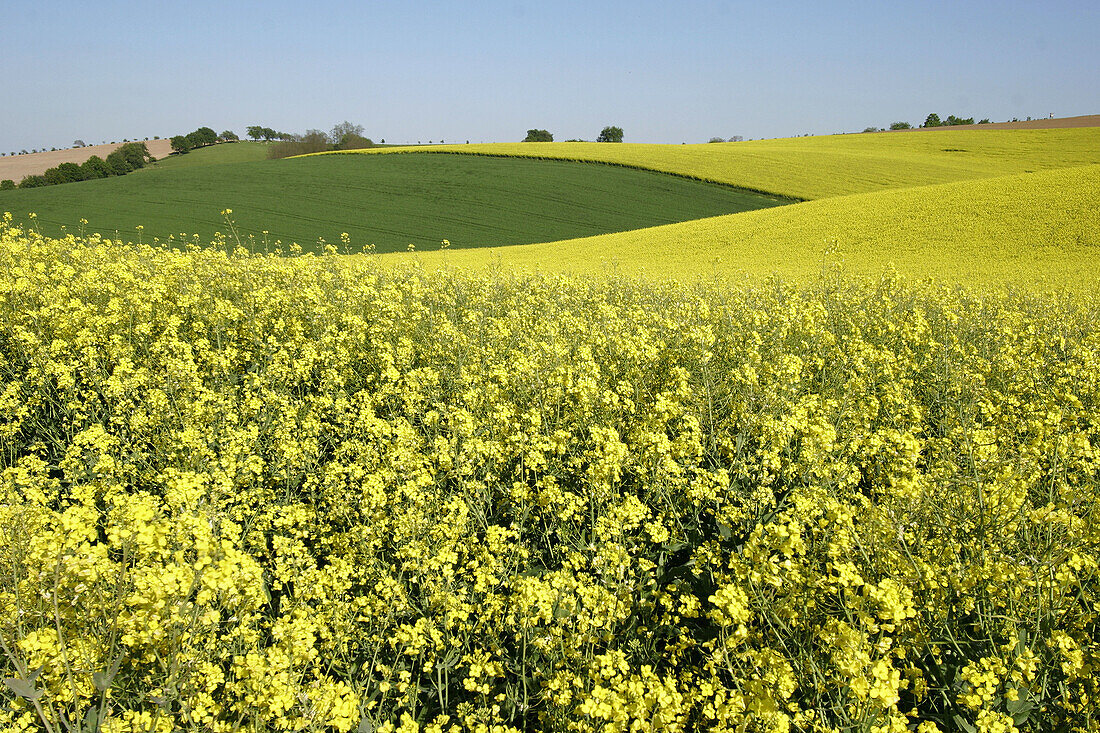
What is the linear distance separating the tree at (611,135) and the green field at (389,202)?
39.6 m

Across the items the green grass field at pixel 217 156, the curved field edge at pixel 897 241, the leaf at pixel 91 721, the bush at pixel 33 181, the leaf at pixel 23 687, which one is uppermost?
the green grass field at pixel 217 156

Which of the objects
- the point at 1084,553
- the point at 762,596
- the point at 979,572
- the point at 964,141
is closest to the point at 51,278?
the point at 762,596

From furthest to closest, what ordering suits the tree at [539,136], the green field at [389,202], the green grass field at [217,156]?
the tree at [539,136], the green grass field at [217,156], the green field at [389,202]

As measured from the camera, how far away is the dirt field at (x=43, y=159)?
169 feet

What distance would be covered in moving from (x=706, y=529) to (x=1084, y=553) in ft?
6.24

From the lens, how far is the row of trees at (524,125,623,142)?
3098 inches

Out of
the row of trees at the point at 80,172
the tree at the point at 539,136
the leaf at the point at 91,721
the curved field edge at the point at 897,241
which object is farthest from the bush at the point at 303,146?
the leaf at the point at 91,721

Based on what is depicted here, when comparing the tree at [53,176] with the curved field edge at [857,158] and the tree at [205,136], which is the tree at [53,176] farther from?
the tree at [205,136]

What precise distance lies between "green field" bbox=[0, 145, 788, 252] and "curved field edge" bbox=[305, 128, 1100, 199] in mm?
3030

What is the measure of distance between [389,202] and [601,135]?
181 ft

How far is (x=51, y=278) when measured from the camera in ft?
25.8

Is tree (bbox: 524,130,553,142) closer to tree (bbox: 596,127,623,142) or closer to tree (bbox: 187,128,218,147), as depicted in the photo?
tree (bbox: 596,127,623,142)

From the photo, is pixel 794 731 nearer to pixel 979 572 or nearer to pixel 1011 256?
pixel 979 572

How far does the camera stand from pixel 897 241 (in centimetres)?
1762
